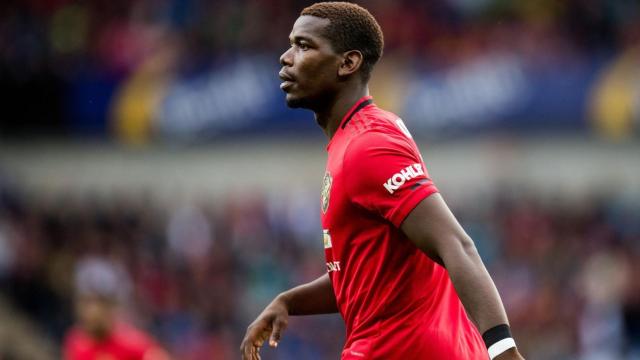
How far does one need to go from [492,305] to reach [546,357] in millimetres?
9350

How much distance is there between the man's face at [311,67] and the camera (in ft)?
14.4

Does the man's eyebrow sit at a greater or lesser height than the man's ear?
greater

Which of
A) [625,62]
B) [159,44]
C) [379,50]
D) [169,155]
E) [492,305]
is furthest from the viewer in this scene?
[169,155]

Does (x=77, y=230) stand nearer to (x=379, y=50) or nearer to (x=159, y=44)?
(x=159, y=44)

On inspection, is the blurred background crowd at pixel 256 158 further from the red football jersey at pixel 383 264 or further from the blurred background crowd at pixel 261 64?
the red football jersey at pixel 383 264

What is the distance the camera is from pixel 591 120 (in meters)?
17.0

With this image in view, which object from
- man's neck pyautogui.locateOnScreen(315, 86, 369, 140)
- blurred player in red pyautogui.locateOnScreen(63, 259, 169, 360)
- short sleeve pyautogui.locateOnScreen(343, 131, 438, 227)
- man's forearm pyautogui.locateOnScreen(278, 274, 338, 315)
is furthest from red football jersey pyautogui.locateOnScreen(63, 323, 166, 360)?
short sleeve pyautogui.locateOnScreen(343, 131, 438, 227)

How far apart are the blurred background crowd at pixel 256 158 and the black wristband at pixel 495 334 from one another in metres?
9.15

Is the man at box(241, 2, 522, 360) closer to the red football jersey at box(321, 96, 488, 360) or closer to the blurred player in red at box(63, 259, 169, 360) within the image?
the red football jersey at box(321, 96, 488, 360)

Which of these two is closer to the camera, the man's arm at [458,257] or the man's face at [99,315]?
the man's arm at [458,257]

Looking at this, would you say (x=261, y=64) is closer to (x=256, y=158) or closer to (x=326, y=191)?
(x=256, y=158)

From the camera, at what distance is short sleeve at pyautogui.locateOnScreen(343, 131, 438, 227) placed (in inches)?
154

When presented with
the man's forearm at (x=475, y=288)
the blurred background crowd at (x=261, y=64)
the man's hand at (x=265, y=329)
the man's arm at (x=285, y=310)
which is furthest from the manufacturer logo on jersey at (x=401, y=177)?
the blurred background crowd at (x=261, y=64)

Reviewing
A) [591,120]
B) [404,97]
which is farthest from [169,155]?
[591,120]
